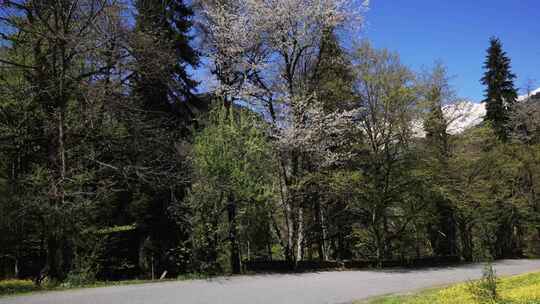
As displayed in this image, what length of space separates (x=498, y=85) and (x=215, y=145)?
33824 millimetres

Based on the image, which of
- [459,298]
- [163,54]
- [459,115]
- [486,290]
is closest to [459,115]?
[459,115]

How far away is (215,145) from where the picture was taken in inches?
592

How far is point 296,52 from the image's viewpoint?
19.3 m

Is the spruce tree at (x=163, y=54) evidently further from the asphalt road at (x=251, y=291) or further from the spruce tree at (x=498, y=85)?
the spruce tree at (x=498, y=85)

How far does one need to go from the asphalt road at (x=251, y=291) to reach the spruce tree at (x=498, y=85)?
2878 cm

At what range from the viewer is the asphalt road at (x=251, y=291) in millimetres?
9188

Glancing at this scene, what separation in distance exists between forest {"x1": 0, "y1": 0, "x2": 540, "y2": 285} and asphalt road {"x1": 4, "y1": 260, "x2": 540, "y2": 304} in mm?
2161

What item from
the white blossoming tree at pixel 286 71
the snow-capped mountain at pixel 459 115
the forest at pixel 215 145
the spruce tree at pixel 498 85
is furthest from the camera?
the spruce tree at pixel 498 85

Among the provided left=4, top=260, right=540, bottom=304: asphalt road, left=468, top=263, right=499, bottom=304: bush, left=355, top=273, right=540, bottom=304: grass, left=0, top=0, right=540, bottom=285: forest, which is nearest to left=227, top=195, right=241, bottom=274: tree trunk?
left=0, top=0, right=540, bottom=285: forest

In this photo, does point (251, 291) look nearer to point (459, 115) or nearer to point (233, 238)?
point (233, 238)

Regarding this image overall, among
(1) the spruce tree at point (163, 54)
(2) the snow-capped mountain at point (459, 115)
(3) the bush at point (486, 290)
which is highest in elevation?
(1) the spruce tree at point (163, 54)

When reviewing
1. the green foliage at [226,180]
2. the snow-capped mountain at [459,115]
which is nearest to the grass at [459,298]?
the green foliage at [226,180]

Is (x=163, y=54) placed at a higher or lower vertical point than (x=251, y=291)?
higher

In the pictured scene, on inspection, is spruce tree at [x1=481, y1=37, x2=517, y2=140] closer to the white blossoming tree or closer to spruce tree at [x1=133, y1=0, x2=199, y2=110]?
the white blossoming tree
